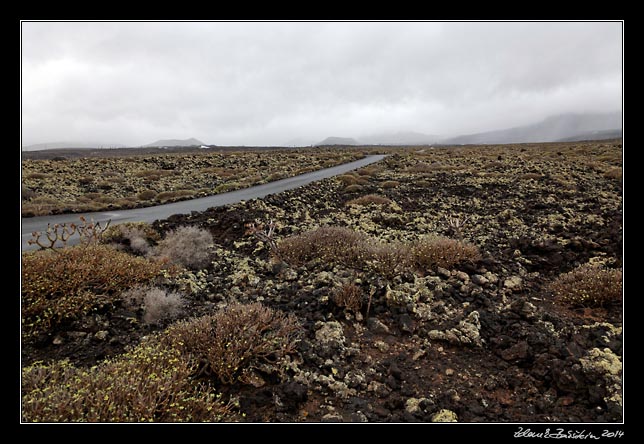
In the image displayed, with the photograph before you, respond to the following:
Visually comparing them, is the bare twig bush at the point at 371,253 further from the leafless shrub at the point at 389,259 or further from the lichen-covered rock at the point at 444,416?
the lichen-covered rock at the point at 444,416

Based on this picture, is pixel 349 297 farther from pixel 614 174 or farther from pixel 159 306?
pixel 614 174

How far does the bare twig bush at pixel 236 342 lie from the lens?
452cm

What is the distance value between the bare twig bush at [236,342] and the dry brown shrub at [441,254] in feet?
13.4

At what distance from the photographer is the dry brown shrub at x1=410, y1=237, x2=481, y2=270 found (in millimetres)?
8219

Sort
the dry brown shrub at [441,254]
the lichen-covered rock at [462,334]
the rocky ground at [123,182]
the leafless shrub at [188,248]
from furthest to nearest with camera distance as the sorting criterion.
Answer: the rocky ground at [123,182] → the leafless shrub at [188,248] → the dry brown shrub at [441,254] → the lichen-covered rock at [462,334]

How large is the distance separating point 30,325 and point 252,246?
18.3 feet

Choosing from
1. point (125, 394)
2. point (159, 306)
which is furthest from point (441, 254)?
point (125, 394)

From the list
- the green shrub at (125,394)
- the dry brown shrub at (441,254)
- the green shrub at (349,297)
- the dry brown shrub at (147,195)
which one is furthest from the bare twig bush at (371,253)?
the dry brown shrub at (147,195)

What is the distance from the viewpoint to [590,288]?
6.64 m

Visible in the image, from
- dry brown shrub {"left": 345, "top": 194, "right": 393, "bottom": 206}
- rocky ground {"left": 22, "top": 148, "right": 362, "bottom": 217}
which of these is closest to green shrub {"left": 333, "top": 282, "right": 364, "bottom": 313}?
dry brown shrub {"left": 345, "top": 194, "right": 393, "bottom": 206}

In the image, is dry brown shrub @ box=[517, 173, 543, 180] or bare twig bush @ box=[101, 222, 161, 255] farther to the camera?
dry brown shrub @ box=[517, 173, 543, 180]

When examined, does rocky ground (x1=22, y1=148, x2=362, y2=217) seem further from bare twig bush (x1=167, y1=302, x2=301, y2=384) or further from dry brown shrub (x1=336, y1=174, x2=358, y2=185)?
bare twig bush (x1=167, y1=302, x2=301, y2=384)

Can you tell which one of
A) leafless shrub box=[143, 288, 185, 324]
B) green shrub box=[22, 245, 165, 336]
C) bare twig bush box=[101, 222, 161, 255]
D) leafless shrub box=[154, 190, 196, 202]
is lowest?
leafless shrub box=[143, 288, 185, 324]

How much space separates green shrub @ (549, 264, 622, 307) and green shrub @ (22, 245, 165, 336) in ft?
28.2
